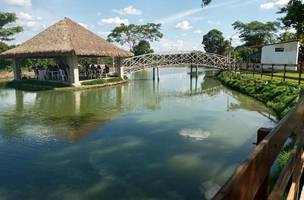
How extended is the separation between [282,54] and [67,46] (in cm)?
1777

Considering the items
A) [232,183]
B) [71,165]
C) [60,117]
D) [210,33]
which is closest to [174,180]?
[71,165]

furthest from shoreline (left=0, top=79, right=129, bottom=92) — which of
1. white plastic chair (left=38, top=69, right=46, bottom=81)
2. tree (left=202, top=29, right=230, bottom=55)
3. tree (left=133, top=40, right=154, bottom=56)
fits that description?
tree (left=202, top=29, right=230, bottom=55)

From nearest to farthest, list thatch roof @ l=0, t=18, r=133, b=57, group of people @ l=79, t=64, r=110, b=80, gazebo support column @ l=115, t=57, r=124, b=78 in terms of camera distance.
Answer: thatch roof @ l=0, t=18, r=133, b=57 → group of people @ l=79, t=64, r=110, b=80 → gazebo support column @ l=115, t=57, r=124, b=78

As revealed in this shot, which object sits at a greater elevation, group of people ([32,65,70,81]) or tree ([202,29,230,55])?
tree ([202,29,230,55])

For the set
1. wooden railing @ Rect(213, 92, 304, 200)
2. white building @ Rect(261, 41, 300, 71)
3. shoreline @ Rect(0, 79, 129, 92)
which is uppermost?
white building @ Rect(261, 41, 300, 71)

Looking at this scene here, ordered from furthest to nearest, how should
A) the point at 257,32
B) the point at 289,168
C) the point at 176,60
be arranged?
the point at 257,32
the point at 176,60
the point at 289,168

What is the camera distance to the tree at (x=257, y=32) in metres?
51.0

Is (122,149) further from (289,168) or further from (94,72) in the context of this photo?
(94,72)

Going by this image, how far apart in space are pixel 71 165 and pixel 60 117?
204 inches

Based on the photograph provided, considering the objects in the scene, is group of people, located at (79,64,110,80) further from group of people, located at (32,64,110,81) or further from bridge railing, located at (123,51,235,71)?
bridge railing, located at (123,51,235,71)

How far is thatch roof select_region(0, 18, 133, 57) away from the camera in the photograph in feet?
65.4

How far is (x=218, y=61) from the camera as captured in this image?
32.2 metres

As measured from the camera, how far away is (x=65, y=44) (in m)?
20.0

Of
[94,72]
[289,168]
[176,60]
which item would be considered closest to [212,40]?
[176,60]
